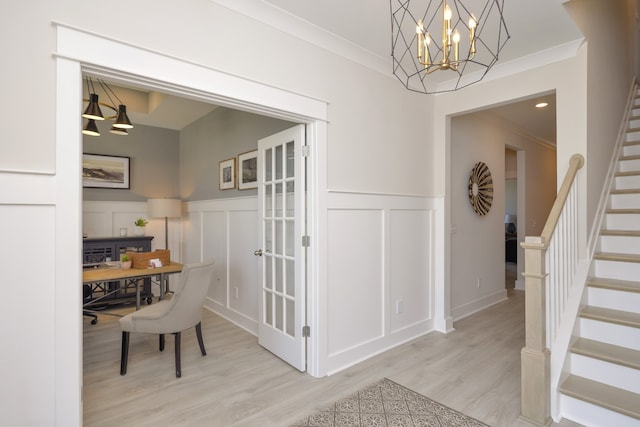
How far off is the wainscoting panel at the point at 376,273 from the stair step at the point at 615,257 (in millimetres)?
1404

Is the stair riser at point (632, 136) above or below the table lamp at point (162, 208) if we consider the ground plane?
above

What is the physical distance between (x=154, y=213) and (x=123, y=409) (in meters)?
2.96

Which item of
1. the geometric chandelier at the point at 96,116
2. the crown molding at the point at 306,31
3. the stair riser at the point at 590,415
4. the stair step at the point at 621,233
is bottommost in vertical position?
the stair riser at the point at 590,415

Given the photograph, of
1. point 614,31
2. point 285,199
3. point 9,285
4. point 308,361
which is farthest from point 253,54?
point 614,31

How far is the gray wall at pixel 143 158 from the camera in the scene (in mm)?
4738

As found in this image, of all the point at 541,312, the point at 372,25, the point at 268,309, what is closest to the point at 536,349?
the point at 541,312

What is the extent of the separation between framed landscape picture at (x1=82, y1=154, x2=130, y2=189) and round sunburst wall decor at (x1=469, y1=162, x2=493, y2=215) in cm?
492

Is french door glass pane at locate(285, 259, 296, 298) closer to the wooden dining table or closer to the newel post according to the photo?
the wooden dining table

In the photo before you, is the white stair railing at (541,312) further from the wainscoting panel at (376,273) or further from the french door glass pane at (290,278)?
the french door glass pane at (290,278)

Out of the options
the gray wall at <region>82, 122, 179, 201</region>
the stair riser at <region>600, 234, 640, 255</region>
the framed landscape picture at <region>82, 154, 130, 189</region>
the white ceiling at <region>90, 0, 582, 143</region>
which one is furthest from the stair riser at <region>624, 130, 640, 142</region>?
the framed landscape picture at <region>82, 154, 130, 189</region>

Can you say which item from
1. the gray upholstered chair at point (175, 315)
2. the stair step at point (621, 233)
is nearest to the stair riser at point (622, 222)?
the stair step at point (621, 233)

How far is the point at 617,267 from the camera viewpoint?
260cm

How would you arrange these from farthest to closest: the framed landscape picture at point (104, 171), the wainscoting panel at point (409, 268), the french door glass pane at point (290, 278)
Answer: the framed landscape picture at point (104, 171)
the wainscoting panel at point (409, 268)
the french door glass pane at point (290, 278)

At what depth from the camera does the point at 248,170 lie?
148 inches
